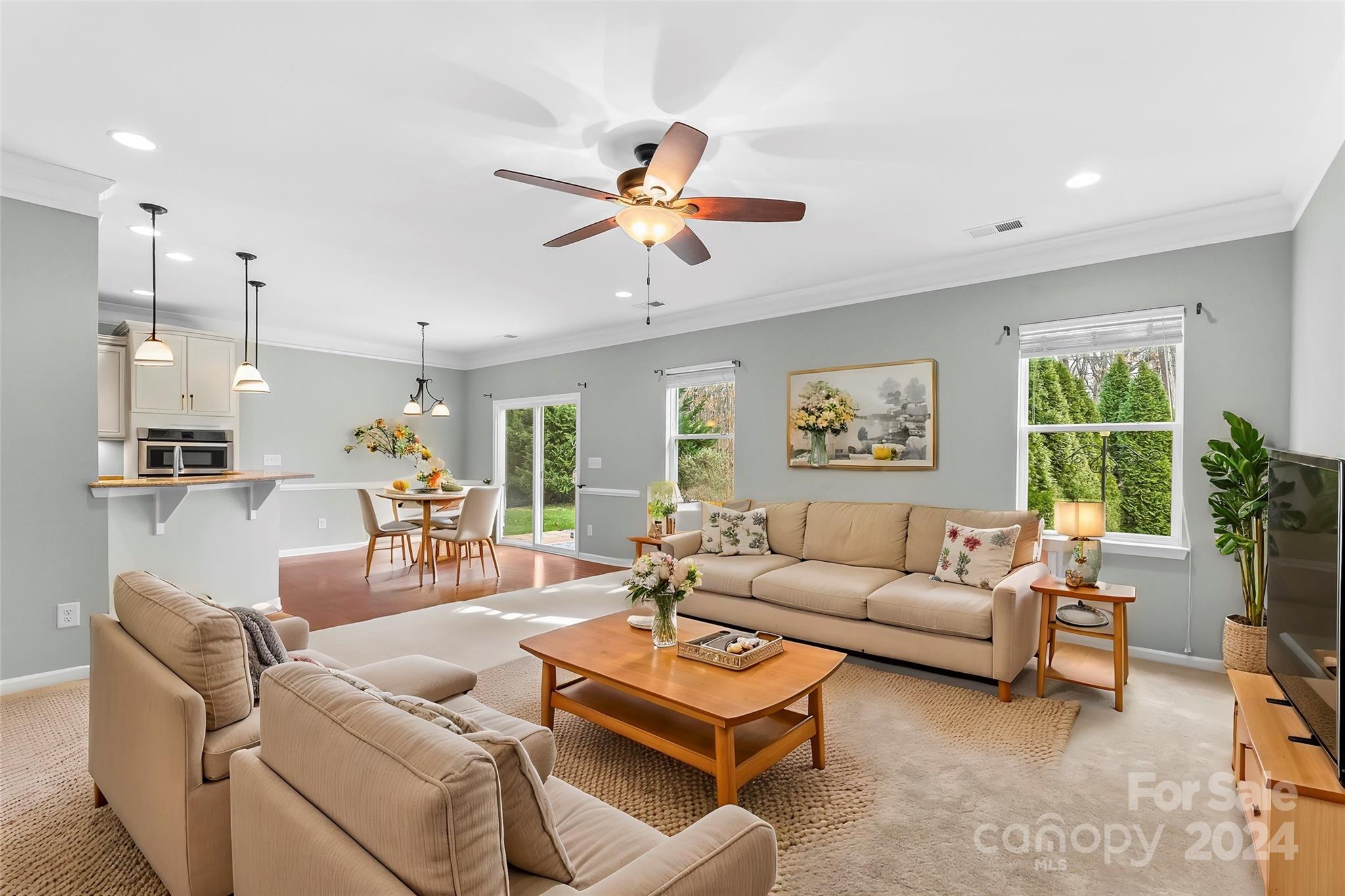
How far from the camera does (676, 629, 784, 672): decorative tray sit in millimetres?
2578

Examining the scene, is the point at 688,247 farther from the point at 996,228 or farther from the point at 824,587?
the point at 824,587

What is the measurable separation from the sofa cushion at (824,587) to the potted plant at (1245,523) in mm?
1706

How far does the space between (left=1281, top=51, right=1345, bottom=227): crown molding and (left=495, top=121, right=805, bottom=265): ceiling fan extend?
77.3 inches

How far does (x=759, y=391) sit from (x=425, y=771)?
16.4 ft

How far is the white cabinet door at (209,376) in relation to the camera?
19.6 feet

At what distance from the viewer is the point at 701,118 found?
8.46 ft

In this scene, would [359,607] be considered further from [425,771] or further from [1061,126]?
[1061,126]

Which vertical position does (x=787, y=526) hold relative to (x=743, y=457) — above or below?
below

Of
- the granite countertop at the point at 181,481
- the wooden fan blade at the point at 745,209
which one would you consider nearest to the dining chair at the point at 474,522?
the granite countertop at the point at 181,481

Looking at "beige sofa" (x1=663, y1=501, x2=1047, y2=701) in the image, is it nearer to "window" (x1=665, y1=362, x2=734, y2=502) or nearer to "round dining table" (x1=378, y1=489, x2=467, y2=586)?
"window" (x1=665, y1=362, x2=734, y2=502)

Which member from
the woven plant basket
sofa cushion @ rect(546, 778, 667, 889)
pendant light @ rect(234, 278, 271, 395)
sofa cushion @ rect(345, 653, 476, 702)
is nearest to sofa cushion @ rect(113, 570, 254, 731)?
sofa cushion @ rect(345, 653, 476, 702)

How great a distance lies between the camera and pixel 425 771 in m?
0.91

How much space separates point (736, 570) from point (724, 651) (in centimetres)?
177

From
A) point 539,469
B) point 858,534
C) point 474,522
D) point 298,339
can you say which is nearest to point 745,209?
point 858,534
